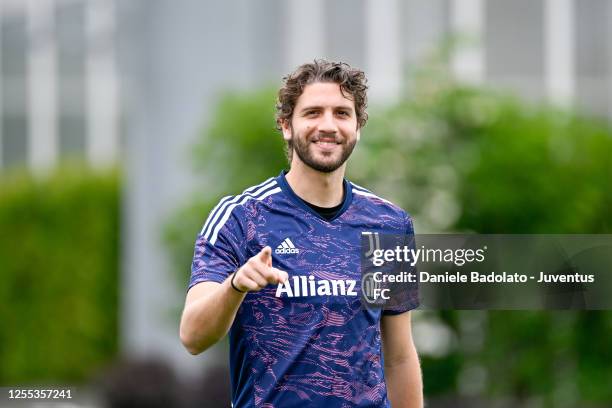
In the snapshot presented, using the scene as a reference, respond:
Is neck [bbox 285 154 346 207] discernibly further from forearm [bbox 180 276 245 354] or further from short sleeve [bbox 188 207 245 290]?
forearm [bbox 180 276 245 354]

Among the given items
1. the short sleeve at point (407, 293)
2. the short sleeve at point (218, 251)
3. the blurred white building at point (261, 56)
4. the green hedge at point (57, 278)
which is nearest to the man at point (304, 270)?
the short sleeve at point (218, 251)

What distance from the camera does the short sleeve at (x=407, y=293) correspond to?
4.88 m

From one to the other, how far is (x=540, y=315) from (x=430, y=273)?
9120 mm

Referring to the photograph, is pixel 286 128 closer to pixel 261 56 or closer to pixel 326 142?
pixel 326 142

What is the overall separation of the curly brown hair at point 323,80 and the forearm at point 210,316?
83 cm

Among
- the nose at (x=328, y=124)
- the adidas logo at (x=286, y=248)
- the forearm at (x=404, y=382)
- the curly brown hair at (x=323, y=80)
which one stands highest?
the curly brown hair at (x=323, y=80)

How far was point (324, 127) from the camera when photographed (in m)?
4.57

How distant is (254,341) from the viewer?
14.9 ft

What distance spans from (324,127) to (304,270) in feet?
1.79

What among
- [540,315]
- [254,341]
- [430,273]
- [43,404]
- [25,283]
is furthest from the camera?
[25,283]

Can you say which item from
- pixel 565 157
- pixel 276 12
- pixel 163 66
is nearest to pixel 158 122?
pixel 163 66

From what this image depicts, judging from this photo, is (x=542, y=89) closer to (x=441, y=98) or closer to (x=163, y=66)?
(x=441, y=98)

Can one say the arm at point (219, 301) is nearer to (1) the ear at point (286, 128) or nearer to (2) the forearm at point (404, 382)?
(1) the ear at point (286, 128)

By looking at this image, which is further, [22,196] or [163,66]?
[22,196]
